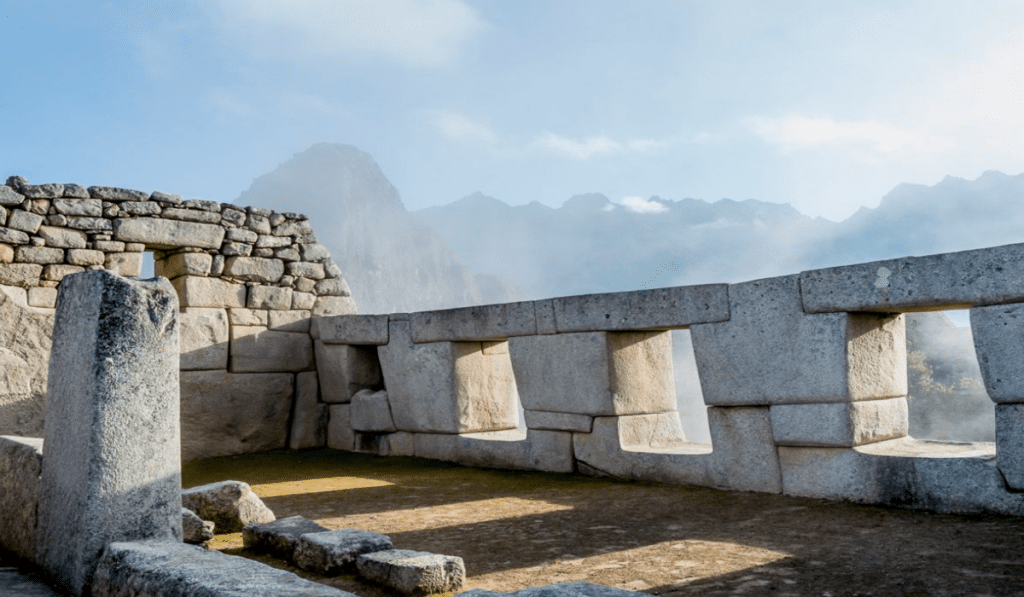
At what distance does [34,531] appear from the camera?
3.53 meters

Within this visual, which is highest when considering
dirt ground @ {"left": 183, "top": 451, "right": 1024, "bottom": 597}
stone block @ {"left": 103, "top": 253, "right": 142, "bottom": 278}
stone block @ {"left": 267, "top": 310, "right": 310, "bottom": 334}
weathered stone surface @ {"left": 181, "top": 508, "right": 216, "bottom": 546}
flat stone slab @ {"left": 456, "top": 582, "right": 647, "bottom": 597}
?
stone block @ {"left": 103, "top": 253, "right": 142, "bottom": 278}

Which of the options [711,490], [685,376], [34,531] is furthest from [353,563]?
[685,376]

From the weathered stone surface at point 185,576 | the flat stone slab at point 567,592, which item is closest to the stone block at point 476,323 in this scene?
the weathered stone surface at point 185,576

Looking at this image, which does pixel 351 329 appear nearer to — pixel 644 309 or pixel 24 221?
pixel 24 221

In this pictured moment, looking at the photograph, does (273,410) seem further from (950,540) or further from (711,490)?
(950,540)

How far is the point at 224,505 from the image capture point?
503cm

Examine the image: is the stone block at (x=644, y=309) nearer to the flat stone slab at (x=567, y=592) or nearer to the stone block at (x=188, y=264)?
the flat stone slab at (x=567, y=592)

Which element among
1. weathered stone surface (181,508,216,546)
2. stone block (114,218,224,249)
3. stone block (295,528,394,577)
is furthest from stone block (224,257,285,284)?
stone block (295,528,394,577)

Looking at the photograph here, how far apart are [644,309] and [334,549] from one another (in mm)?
3108

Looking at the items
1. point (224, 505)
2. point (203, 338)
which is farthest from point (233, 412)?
point (224, 505)

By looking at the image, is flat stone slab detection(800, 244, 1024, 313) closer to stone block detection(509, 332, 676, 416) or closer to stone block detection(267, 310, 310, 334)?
stone block detection(509, 332, 676, 416)

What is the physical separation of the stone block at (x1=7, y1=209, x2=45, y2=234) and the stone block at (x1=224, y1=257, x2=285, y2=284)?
183 cm

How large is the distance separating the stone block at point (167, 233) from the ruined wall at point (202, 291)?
1 centimetres

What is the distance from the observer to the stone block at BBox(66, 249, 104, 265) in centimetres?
767
